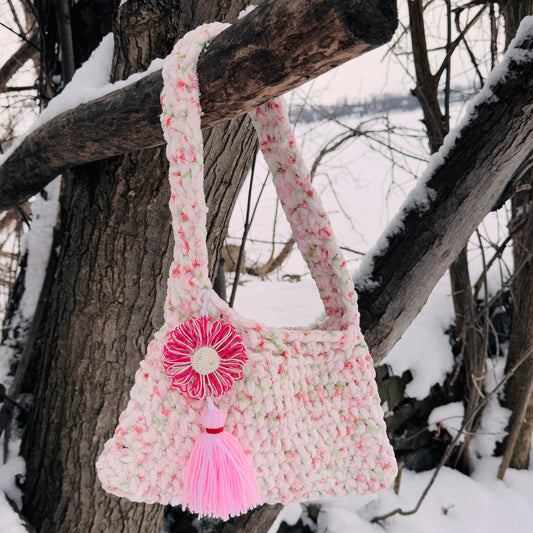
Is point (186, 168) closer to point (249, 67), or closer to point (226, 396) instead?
point (249, 67)

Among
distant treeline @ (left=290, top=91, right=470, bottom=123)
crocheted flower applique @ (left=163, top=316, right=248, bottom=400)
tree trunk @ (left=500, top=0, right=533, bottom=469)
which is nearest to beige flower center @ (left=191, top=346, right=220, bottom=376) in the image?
crocheted flower applique @ (left=163, top=316, right=248, bottom=400)

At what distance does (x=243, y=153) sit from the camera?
3.11ft

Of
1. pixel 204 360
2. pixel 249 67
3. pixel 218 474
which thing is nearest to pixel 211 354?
pixel 204 360

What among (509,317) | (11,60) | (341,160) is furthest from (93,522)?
(341,160)

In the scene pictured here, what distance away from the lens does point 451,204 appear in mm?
908

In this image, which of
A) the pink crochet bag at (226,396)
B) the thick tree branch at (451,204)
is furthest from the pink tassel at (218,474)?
the thick tree branch at (451,204)

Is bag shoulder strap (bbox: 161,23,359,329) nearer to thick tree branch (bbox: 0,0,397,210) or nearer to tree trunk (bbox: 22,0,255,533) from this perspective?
thick tree branch (bbox: 0,0,397,210)

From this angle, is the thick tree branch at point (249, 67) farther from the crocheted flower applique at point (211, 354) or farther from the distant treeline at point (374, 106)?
the distant treeline at point (374, 106)

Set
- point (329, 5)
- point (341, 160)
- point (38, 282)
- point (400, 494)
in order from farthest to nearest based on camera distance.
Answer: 1. point (341, 160)
2. point (400, 494)
3. point (38, 282)
4. point (329, 5)

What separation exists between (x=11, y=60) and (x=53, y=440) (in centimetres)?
173

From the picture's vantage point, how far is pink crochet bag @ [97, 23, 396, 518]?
1.80 ft

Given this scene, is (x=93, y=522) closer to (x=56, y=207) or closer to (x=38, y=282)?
(x=38, y=282)

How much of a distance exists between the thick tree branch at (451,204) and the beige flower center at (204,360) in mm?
518

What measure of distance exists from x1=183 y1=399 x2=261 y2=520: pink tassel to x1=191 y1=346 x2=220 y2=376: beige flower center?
0.16ft
